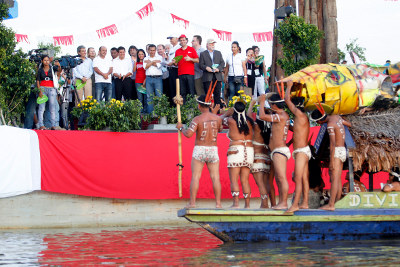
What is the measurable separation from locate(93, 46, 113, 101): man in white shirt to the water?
16.5 feet

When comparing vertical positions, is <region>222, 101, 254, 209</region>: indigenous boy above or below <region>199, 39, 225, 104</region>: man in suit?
below

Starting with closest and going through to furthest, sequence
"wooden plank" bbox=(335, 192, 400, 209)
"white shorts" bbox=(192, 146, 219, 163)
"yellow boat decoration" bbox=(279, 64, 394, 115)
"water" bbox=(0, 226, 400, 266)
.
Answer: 1. "water" bbox=(0, 226, 400, 266)
2. "wooden plank" bbox=(335, 192, 400, 209)
3. "yellow boat decoration" bbox=(279, 64, 394, 115)
4. "white shorts" bbox=(192, 146, 219, 163)

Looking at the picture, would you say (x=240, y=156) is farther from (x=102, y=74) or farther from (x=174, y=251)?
(x=102, y=74)

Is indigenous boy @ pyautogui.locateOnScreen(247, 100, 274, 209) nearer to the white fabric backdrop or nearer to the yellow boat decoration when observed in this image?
the yellow boat decoration

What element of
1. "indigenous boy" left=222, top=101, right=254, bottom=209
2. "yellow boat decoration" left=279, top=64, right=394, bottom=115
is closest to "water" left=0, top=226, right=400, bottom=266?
"indigenous boy" left=222, top=101, right=254, bottom=209

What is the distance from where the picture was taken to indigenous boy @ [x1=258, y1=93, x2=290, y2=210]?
468 inches

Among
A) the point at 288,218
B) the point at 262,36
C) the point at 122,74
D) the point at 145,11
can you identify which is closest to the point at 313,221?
the point at 288,218

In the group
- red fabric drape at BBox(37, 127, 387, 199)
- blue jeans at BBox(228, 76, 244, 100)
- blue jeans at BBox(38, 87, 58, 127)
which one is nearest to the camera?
red fabric drape at BBox(37, 127, 387, 199)

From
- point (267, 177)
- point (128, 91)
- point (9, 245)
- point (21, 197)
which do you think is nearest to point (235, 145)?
point (267, 177)

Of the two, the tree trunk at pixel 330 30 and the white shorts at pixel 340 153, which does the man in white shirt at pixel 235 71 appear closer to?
the tree trunk at pixel 330 30

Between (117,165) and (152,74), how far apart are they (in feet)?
10.2

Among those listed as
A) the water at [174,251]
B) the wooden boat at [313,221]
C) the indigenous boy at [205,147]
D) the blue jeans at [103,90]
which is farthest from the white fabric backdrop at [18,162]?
the wooden boat at [313,221]

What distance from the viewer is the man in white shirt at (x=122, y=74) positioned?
18250 millimetres

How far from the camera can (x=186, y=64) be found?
17.7 meters
